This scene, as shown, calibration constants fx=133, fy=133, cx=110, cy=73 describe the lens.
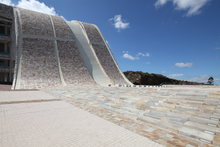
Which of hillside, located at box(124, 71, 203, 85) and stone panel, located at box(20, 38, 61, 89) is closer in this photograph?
stone panel, located at box(20, 38, 61, 89)

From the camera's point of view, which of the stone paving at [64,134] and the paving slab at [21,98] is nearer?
the stone paving at [64,134]

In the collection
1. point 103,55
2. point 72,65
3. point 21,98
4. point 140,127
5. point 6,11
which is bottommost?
point 140,127

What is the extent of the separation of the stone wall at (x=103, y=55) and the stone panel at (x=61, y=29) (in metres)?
3.08

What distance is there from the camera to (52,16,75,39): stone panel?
1765cm

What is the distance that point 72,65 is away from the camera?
51.6 feet

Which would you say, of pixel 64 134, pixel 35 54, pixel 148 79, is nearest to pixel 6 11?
pixel 35 54

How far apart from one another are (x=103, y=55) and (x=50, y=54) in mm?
6889

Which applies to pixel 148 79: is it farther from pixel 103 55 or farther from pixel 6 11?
pixel 6 11

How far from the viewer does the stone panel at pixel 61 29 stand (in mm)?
17650

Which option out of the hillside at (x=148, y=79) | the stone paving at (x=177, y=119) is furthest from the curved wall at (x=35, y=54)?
the hillside at (x=148, y=79)

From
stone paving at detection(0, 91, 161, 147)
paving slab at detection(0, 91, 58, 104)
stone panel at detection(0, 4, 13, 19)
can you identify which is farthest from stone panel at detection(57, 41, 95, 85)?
stone paving at detection(0, 91, 161, 147)

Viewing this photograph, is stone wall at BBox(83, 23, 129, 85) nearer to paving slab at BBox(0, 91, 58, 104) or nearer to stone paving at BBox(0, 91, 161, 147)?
paving slab at BBox(0, 91, 58, 104)

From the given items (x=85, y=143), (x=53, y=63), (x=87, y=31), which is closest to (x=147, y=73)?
(x=87, y=31)

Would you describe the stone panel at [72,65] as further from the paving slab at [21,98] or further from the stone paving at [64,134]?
the stone paving at [64,134]
